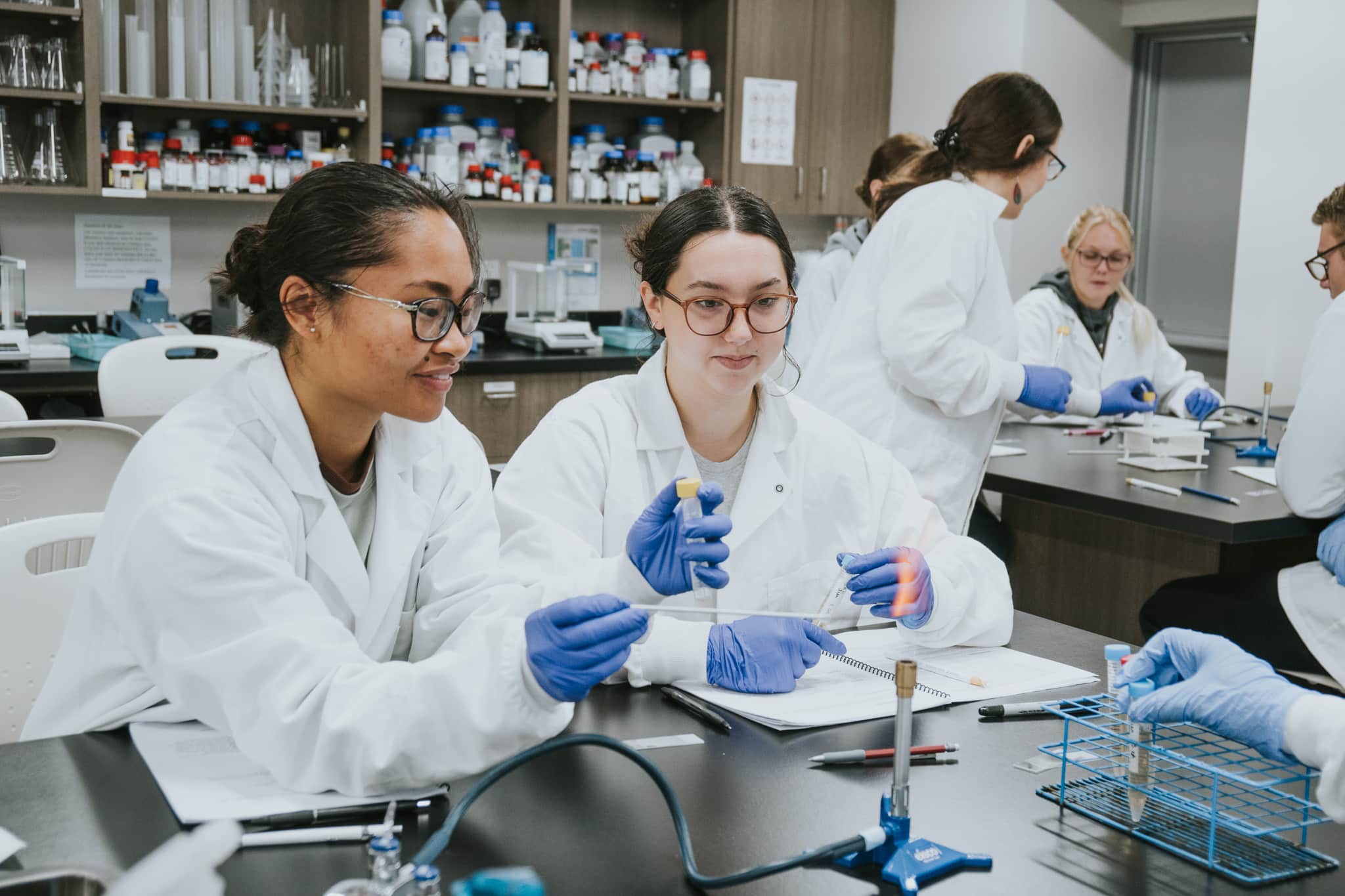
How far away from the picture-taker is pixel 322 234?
4.39 feet

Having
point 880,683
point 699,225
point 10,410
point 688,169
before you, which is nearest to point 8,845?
point 880,683

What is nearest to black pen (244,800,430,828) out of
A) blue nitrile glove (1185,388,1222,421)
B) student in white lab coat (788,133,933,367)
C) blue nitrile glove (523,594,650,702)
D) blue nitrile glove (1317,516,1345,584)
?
blue nitrile glove (523,594,650,702)

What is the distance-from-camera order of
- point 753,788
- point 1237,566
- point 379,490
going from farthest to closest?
point 1237,566 < point 379,490 < point 753,788

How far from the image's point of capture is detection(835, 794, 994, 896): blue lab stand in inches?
39.9

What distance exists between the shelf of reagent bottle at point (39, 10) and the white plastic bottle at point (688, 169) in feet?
6.88

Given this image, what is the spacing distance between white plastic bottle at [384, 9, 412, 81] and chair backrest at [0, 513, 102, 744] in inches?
113

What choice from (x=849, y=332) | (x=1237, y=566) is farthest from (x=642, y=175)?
(x=1237, y=566)

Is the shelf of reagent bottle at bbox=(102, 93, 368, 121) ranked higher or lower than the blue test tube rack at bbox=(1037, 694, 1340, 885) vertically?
higher

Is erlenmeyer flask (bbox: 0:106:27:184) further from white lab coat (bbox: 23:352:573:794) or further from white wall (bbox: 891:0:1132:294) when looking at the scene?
white wall (bbox: 891:0:1132:294)

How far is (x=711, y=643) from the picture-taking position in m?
1.46

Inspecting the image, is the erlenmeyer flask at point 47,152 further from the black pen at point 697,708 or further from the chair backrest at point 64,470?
the black pen at point 697,708

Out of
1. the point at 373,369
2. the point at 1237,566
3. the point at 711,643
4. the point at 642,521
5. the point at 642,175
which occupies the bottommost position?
the point at 1237,566

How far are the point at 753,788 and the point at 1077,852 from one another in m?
0.29

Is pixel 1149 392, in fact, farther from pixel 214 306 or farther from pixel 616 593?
pixel 214 306
